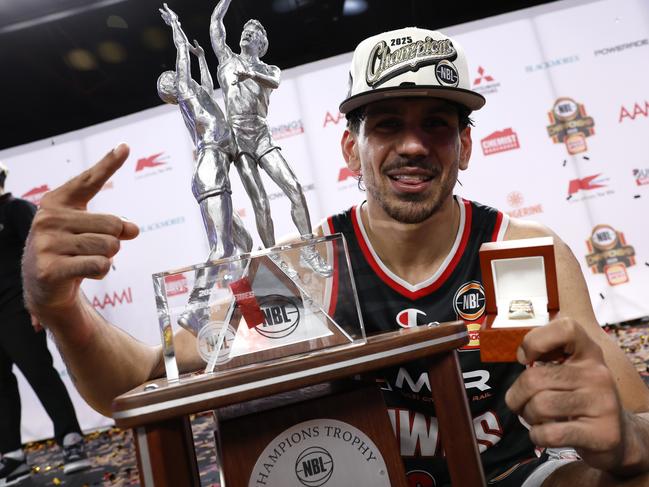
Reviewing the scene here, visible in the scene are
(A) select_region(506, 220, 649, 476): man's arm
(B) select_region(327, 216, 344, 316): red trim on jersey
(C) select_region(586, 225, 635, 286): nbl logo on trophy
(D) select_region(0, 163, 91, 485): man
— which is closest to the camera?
(A) select_region(506, 220, 649, 476): man's arm

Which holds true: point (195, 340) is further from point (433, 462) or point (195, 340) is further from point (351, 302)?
point (433, 462)

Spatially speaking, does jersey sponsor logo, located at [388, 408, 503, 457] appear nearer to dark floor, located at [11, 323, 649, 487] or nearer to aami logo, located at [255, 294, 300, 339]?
aami logo, located at [255, 294, 300, 339]

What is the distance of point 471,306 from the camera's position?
1029mm

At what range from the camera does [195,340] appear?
830 millimetres

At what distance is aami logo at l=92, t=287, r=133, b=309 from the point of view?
4031 mm

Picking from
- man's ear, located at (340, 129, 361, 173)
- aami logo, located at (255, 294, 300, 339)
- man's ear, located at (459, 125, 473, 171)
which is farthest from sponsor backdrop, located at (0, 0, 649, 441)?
aami logo, located at (255, 294, 300, 339)

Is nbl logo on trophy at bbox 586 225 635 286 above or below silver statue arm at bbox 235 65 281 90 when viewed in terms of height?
below

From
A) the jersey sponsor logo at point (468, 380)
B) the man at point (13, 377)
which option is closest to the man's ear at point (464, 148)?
the jersey sponsor logo at point (468, 380)

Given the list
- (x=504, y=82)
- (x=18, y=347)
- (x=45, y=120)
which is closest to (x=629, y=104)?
(x=504, y=82)

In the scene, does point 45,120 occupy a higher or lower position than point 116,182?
higher

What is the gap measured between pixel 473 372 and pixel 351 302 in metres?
0.36

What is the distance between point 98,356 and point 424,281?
65 cm

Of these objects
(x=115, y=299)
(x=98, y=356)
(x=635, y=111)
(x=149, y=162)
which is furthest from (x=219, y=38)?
(x=635, y=111)

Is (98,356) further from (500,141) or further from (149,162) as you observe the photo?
(500,141)
